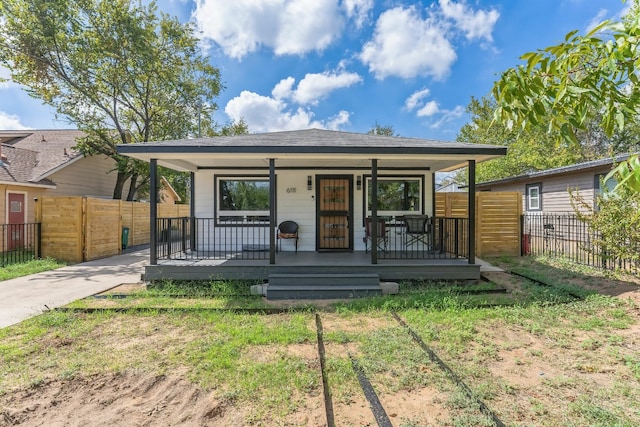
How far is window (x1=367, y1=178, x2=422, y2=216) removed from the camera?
849cm

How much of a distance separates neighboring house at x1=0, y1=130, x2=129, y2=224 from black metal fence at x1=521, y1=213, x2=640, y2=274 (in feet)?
52.5

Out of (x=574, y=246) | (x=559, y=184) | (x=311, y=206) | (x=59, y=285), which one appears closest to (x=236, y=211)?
(x=311, y=206)

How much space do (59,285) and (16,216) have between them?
6967 millimetres

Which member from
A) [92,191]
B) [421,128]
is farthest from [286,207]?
[421,128]

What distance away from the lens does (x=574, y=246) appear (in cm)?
1060

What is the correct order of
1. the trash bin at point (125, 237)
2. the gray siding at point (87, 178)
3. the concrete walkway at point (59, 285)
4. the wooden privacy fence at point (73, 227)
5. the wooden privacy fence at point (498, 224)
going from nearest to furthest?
the concrete walkway at point (59, 285), the wooden privacy fence at point (73, 227), the wooden privacy fence at point (498, 224), the trash bin at point (125, 237), the gray siding at point (87, 178)

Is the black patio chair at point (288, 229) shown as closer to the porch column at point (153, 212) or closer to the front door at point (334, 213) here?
the front door at point (334, 213)

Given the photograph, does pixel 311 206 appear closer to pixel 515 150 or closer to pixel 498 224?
pixel 498 224

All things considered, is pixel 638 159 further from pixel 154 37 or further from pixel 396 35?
pixel 154 37

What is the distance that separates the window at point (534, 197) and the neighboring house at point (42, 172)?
1940cm

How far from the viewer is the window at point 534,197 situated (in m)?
13.9

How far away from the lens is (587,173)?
11.3 m

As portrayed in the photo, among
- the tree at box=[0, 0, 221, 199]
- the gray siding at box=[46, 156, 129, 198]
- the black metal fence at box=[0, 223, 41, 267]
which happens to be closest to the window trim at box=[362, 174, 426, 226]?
the black metal fence at box=[0, 223, 41, 267]

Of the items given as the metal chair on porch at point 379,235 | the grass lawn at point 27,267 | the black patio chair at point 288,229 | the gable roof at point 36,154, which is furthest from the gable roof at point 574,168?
the gable roof at point 36,154
